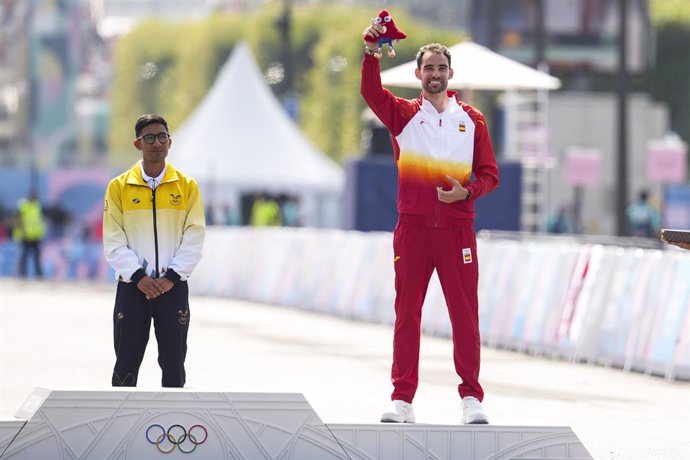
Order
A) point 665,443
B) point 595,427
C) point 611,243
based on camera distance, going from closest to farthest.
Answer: point 665,443
point 595,427
point 611,243

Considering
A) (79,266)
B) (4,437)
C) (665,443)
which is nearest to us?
(4,437)


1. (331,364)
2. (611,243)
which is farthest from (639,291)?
(611,243)

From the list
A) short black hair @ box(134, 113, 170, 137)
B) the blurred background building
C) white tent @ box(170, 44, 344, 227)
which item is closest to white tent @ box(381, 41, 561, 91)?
the blurred background building

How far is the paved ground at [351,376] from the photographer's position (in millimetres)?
11969

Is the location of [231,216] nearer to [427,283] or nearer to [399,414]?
[427,283]

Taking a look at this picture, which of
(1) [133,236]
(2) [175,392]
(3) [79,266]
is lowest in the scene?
(3) [79,266]

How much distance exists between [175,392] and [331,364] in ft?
26.4

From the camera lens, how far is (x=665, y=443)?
36.3ft

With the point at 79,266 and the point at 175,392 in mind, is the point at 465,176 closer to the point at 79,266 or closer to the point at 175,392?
the point at 175,392

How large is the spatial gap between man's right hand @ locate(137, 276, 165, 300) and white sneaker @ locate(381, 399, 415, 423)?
48.0 inches

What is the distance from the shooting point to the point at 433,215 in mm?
9414

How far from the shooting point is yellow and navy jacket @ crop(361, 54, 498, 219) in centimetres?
943

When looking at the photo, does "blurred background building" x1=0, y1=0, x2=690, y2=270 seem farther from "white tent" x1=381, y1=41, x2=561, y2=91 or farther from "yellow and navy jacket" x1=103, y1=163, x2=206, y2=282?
"yellow and navy jacket" x1=103, y1=163, x2=206, y2=282

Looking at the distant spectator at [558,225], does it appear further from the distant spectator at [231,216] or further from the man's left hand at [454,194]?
the man's left hand at [454,194]
